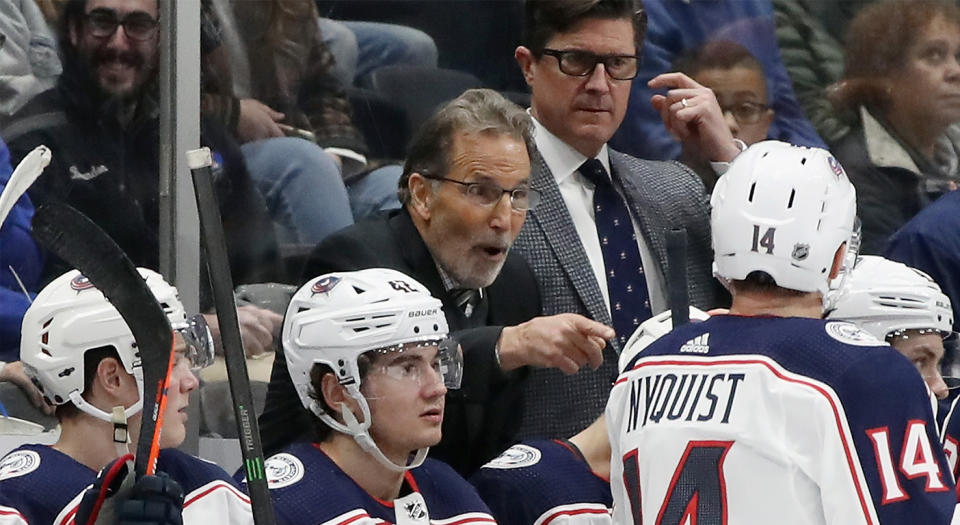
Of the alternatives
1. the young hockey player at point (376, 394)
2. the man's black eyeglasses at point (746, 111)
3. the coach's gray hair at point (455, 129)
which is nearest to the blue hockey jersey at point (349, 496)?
the young hockey player at point (376, 394)

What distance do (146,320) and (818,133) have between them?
226 centimetres

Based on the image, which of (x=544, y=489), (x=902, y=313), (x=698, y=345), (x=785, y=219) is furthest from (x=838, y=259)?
(x=902, y=313)

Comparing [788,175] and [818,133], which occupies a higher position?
[788,175]

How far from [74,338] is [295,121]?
118cm

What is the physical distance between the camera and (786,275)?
113 inches

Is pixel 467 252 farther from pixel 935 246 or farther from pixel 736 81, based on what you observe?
pixel 935 246

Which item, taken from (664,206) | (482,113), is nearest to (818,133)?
(664,206)

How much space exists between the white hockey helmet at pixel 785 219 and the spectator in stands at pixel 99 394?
3.08 ft

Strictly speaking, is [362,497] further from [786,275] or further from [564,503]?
[786,275]

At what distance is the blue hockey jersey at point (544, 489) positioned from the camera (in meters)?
3.34

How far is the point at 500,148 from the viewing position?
359 cm

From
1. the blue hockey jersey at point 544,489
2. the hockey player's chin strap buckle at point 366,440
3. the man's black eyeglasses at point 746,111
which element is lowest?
the blue hockey jersey at point 544,489

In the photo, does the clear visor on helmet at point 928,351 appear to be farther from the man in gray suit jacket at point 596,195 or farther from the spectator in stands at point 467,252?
the spectator in stands at point 467,252

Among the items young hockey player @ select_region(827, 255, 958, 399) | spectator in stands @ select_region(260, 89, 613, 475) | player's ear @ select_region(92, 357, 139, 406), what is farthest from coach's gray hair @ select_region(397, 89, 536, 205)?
young hockey player @ select_region(827, 255, 958, 399)
